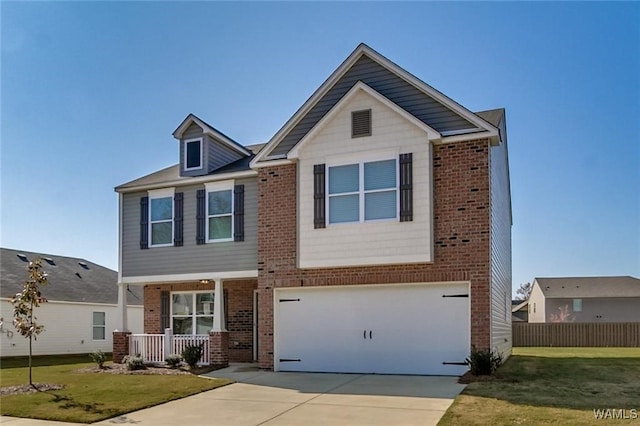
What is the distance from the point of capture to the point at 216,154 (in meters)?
18.2

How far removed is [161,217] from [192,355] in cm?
469

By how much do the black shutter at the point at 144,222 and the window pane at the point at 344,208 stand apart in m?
6.83

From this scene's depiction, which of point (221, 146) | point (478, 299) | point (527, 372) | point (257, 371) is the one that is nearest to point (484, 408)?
point (478, 299)

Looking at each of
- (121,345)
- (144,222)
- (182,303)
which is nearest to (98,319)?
(182,303)

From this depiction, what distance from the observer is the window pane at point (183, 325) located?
19172 millimetres

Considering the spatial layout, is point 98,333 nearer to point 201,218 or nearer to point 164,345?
point 164,345

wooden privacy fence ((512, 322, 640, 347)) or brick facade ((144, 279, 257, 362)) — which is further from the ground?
brick facade ((144, 279, 257, 362))

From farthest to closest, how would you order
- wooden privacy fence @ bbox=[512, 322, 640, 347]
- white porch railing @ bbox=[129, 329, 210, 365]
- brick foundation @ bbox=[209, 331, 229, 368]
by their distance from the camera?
wooden privacy fence @ bbox=[512, 322, 640, 347]
white porch railing @ bbox=[129, 329, 210, 365]
brick foundation @ bbox=[209, 331, 229, 368]

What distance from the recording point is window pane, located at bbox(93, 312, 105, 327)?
2750cm

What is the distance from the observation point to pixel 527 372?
13.7 metres

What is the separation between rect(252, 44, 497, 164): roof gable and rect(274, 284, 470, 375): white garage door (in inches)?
151

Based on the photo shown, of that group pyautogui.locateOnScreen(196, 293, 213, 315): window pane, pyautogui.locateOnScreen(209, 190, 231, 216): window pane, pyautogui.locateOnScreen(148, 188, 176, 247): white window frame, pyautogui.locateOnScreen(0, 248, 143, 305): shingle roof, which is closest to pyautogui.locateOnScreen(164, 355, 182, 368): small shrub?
pyautogui.locateOnScreen(196, 293, 213, 315): window pane

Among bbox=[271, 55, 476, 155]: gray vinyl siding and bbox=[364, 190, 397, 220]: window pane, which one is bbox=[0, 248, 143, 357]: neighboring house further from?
bbox=[364, 190, 397, 220]: window pane

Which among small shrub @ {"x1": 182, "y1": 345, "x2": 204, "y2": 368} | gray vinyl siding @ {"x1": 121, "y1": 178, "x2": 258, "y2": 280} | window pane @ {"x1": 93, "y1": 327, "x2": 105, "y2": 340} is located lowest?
window pane @ {"x1": 93, "y1": 327, "x2": 105, "y2": 340}
